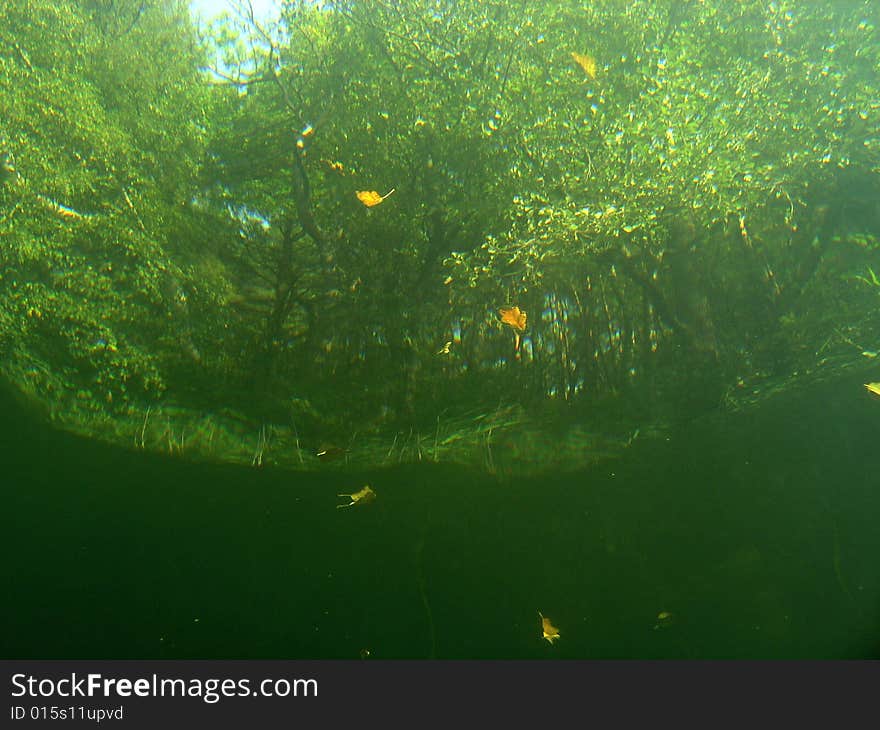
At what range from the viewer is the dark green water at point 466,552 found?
3.33 m

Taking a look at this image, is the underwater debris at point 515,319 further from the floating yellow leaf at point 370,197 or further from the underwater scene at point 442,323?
the floating yellow leaf at point 370,197

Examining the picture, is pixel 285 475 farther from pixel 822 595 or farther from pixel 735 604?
pixel 822 595

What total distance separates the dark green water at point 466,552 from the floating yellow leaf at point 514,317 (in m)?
1.15

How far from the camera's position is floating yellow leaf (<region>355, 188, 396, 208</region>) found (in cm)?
333

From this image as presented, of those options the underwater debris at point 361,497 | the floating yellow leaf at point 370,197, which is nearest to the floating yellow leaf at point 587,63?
the floating yellow leaf at point 370,197

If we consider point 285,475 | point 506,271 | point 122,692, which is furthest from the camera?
point 285,475

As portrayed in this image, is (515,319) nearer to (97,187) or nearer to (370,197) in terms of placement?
(370,197)

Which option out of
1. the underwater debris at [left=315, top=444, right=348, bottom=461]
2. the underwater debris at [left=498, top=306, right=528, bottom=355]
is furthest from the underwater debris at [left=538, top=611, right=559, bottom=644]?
the underwater debris at [left=498, top=306, right=528, bottom=355]

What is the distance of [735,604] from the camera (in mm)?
3355

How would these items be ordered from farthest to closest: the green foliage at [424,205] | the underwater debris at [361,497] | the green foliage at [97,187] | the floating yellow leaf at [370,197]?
the underwater debris at [361,497], the floating yellow leaf at [370,197], the green foliage at [424,205], the green foliage at [97,187]

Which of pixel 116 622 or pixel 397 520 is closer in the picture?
pixel 116 622

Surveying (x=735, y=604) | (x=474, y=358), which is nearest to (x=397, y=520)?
(x=474, y=358)

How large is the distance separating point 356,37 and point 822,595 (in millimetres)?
5054

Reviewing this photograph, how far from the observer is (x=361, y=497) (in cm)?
355
